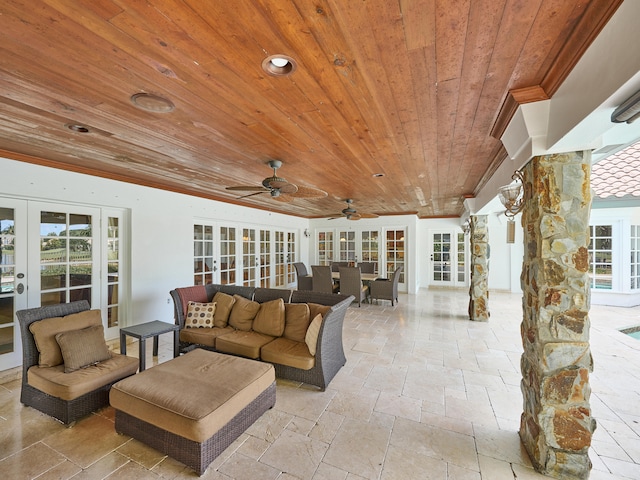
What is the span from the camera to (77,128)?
2.38 metres

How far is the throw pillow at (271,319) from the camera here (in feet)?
10.9

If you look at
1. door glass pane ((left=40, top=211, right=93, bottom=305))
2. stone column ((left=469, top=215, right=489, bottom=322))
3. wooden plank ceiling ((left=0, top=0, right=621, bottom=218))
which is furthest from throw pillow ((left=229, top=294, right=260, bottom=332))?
stone column ((left=469, top=215, right=489, bottom=322))

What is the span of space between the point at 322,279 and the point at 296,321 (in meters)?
3.30

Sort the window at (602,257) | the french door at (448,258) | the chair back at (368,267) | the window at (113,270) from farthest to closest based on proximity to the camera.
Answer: the french door at (448,258) < the chair back at (368,267) < the window at (602,257) < the window at (113,270)

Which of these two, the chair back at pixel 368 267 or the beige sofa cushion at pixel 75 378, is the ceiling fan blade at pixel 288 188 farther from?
the chair back at pixel 368 267

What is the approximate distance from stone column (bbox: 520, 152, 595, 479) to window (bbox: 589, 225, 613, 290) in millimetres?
6954

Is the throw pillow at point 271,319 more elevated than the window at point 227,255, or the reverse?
the window at point 227,255

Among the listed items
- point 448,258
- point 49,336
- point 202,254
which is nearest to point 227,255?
point 202,254

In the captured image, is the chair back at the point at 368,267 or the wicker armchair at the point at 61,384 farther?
the chair back at the point at 368,267

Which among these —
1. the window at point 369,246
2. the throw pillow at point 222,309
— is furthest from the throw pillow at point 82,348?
the window at point 369,246

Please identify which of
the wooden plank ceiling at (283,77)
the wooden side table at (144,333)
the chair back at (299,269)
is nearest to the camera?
the wooden plank ceiling at (283,77)

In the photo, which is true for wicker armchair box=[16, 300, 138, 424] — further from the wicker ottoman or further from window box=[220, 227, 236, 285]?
window box=[220, 227, 236, 285]

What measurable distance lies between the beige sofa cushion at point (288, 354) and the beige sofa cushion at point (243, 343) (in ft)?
0.25

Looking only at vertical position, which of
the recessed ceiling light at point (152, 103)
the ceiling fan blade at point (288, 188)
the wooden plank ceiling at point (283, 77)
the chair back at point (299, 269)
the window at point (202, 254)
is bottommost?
the chair back at point (299, 269)
